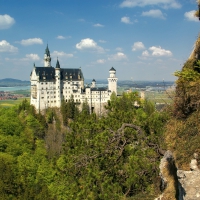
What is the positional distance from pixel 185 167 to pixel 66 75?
77091 millimetres

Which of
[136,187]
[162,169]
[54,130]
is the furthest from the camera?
[54,130]

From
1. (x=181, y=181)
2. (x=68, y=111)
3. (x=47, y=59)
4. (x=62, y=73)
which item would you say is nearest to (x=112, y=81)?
(x=62, y=73)

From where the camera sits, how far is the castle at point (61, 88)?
77000 millimetres

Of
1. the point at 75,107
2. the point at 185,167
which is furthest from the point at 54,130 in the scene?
the point at 185,167

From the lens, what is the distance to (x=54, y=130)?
228 ft

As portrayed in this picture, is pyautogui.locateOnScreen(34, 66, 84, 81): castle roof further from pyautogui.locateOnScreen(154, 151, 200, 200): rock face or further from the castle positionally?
pyautogui.locateOnScreen(154, 151, 200, 200): rock face

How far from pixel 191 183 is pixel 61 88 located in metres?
75.9

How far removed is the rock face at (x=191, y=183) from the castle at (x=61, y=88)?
2847 inches

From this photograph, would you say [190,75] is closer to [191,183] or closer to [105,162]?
[191,183]

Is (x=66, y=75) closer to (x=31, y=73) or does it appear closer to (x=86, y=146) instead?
(x=31, y=73)

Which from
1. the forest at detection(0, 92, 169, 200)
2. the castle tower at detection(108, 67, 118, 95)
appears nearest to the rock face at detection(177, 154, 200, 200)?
the forest at detection(0, 92, 169, 200)

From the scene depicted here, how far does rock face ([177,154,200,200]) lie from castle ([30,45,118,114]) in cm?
7232

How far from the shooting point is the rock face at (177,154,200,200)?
18.1 feet

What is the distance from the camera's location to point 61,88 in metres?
80.1
